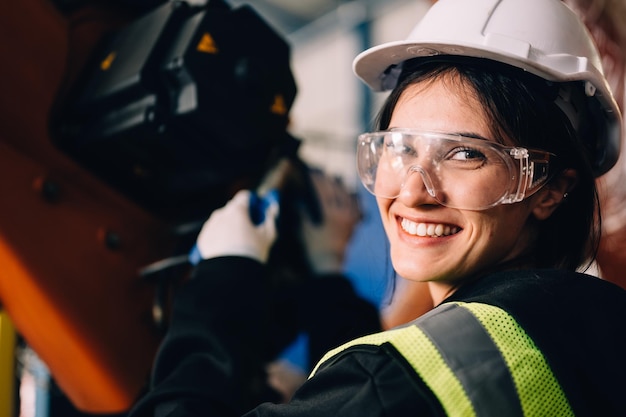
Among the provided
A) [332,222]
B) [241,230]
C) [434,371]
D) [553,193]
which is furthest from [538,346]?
[332,222]

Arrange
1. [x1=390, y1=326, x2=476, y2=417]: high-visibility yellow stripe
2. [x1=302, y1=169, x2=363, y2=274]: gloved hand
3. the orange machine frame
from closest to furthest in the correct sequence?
1. [x1=390, y1=326, x2=476, y2=417]: high-visibility yellow stripe
2. the orange machine frame
3. [x1=302, y1=169, x2=363, y2=274]: gloved hand

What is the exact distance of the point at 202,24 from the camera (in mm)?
1203

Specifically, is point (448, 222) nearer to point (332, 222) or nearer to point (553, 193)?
point (553, 193)

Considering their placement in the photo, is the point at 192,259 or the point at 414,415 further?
the point at 192,259

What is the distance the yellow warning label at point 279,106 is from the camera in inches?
52.4

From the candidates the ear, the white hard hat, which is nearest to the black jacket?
the ear

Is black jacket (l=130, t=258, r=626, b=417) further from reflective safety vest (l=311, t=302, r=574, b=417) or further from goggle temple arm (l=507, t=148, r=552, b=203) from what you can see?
goggle temple arm (l=507, t=148, r=552, b=203)

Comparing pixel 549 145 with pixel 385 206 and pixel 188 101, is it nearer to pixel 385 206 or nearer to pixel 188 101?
pixel 385 206

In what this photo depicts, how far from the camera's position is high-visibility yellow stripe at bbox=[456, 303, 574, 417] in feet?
2.15

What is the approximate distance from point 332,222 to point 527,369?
1591 millimetres

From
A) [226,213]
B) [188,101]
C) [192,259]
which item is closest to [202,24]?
[188,101]

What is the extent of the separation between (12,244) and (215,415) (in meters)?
0.54

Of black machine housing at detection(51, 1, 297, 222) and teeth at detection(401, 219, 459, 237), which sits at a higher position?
black machine housing at detection(51, 1, 297, 222)

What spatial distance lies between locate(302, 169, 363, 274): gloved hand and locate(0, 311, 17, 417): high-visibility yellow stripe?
1023mm
